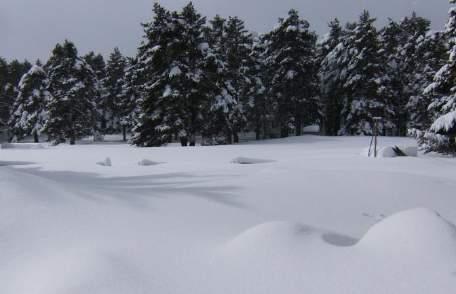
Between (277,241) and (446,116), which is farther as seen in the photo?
(446,116)

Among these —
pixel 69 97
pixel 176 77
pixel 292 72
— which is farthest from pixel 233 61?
pixel 69 97

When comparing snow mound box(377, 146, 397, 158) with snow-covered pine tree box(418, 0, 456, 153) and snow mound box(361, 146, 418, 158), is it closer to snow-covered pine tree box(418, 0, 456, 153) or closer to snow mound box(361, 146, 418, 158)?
snow mound box(361, 146, 418, 158)

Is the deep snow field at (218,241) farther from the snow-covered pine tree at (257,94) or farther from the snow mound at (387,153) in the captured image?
the snow-covered pine tree at (257,94)

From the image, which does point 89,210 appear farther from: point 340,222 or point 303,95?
point 303,95

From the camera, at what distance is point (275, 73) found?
33.4 m

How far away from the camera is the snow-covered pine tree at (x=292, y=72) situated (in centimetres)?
3209

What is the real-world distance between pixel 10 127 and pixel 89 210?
2077 inches

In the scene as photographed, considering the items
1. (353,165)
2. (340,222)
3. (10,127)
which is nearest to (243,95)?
(353,165)

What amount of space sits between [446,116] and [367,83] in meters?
19.6

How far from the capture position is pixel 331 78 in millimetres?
36438

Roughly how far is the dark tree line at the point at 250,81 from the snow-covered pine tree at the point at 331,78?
0.11 metres

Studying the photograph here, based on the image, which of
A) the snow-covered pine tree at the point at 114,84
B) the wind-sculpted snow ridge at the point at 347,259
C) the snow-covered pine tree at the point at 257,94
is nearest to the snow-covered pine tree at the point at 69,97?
the snow-covered pine tree at the point at 114,84

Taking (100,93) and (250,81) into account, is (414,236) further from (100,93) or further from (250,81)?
(100,93)

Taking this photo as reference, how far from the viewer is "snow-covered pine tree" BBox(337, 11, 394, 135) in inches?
1225
